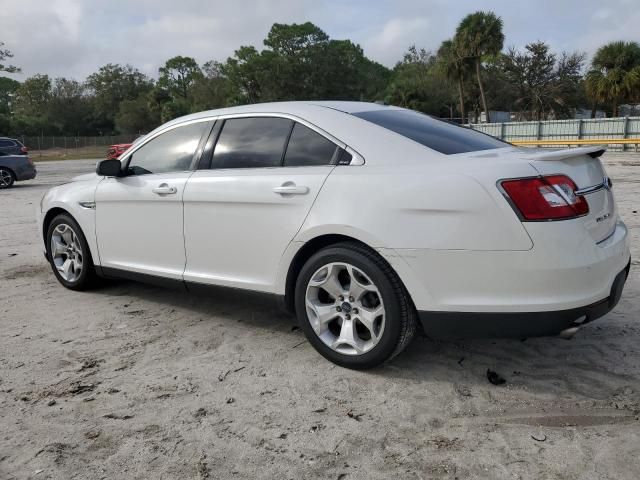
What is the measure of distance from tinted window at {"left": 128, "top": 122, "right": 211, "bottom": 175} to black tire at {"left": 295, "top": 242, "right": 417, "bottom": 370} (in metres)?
1.48

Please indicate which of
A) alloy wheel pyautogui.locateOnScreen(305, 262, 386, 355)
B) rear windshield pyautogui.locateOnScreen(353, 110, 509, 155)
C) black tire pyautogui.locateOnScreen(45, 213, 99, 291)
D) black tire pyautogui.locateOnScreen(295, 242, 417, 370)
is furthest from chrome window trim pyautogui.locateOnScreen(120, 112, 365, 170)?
black tire pyautogui.locateOnScreen(45, 213, 99, 291)

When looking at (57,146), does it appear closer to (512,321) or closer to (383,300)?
(383,300)

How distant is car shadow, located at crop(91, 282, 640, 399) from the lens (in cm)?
321

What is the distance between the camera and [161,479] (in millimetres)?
2424

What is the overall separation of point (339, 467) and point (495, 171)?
1.59 meters

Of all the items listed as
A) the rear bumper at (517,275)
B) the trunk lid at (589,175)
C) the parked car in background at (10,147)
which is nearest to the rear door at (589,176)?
the trunk lid at (589,175)

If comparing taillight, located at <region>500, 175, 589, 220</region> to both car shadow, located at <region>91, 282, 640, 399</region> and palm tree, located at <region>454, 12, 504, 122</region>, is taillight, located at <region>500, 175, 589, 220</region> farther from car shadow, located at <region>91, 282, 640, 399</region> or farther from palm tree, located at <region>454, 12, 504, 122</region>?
palm tree, located at <region>454, 12, 504, 122</region>

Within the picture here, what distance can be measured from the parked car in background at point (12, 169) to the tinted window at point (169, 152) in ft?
49.7

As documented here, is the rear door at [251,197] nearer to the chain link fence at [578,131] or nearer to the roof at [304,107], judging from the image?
the roof at [304,107]

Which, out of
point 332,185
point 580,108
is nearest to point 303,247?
point 332,185

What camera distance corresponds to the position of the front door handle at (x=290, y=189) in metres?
3.44

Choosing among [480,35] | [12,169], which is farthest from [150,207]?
[480,35]

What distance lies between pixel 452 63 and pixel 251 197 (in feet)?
144

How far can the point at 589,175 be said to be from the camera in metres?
3.17
